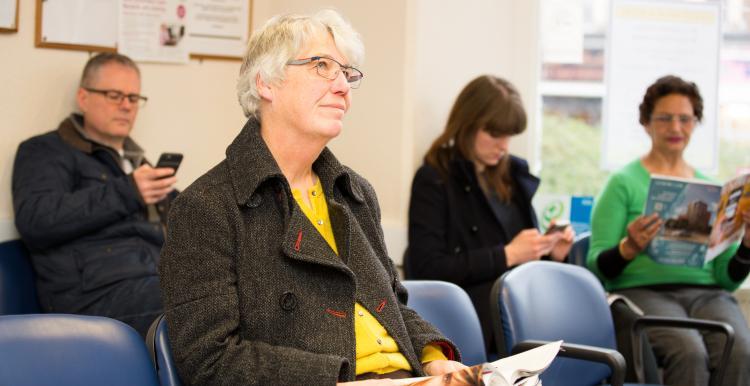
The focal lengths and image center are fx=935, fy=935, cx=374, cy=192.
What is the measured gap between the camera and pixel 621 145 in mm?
4582

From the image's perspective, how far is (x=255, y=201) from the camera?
6.47ft

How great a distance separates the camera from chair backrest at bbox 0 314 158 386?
5.58 feet

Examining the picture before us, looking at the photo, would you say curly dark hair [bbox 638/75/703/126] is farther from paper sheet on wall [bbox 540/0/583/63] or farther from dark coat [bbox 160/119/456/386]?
dark coat [bbox 160/119/456/386]

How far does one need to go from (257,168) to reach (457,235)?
5.92ft

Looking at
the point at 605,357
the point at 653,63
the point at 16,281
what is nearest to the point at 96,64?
the point at 16,281

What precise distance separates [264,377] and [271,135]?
58 cm

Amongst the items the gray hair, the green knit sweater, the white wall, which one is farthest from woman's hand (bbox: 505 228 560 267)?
the gray hair

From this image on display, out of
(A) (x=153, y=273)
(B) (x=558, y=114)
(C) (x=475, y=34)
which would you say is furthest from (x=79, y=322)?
(B) (x=558, y=114)

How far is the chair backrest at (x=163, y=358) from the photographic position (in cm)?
189

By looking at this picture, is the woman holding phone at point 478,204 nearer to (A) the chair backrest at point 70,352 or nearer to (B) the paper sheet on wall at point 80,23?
(B) the paper sheet on wall at point 80,23

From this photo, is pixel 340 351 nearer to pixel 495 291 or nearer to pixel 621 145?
pixel 495 291

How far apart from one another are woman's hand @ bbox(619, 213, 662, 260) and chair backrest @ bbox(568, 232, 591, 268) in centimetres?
32

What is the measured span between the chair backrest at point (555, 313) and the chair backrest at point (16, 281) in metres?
1.64

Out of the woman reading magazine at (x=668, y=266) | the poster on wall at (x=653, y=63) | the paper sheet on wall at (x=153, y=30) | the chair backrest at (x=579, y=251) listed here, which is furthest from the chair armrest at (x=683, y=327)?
the paper sheet on wall at (x=153, y=30)
